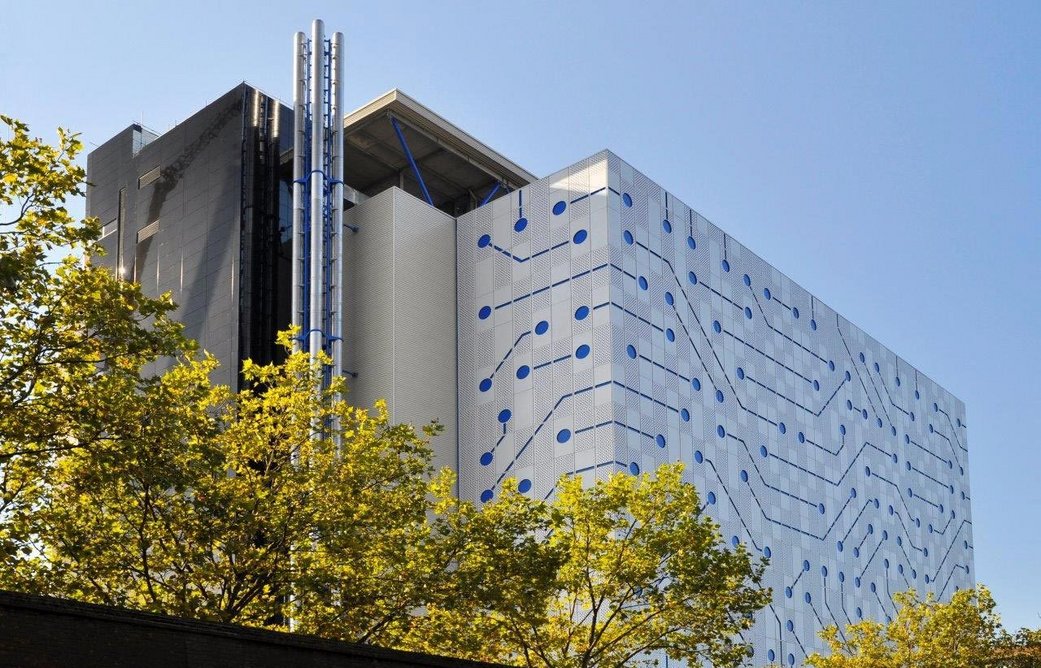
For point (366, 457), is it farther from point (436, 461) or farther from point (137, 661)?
point (436, 461)

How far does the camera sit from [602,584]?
1494 inches

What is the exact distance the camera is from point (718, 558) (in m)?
37.8

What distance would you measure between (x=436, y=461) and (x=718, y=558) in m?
25.0

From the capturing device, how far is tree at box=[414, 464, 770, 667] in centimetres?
3516

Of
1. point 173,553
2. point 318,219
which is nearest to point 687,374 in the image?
point 318,219

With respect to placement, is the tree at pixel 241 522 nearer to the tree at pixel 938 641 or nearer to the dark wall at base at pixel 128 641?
the dark wall at base at pixel 128 641

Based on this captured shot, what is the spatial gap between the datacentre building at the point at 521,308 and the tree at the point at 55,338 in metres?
31.0

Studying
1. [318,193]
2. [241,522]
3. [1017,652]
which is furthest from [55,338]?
[1017,652]

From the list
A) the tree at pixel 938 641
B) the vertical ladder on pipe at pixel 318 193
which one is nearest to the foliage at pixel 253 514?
the tree at pixel 938 641

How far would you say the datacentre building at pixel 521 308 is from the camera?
59.6 m

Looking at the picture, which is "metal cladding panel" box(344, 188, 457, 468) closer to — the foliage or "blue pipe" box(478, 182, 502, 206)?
"blue pipe" box(478, 182, 502, 206)

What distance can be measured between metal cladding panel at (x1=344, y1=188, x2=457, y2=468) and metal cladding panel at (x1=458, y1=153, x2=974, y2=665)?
93 cm

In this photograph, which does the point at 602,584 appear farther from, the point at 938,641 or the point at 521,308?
the point at 521,308

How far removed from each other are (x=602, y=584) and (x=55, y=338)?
16.9 m
